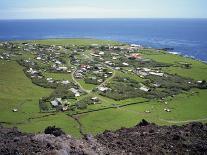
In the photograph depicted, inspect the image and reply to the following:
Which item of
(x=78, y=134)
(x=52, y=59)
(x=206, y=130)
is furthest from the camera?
(x=52, y=59)

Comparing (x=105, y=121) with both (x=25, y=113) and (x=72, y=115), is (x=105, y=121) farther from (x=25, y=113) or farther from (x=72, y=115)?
(x=25, y=113)

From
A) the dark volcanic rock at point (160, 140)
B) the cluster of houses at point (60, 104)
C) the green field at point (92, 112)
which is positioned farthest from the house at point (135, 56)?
the dark volcanic rock at point (160, 140)

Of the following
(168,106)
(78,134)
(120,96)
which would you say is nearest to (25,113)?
(78,134)

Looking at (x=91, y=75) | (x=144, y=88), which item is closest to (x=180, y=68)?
(x=144, y=88)

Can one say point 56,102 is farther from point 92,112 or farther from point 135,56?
point 135,56

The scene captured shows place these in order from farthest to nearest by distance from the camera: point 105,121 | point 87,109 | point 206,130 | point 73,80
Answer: point 73,80 < point 87,109 < point 105,121 < point 206,130

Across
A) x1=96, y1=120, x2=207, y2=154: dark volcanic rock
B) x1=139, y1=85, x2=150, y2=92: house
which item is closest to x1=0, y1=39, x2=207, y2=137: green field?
x1=139, y1=85, x2=150, y2=92: house

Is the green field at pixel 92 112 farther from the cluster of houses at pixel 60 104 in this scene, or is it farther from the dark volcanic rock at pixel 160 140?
the dark volcanic rock at pixel 160 140

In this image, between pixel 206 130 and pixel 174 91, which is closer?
pixel 206 130
